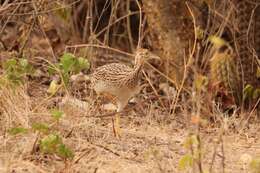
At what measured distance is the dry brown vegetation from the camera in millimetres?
5242

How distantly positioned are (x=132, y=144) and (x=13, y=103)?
3.22 ft

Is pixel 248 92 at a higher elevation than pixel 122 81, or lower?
lower

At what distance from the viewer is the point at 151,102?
7.29 metres

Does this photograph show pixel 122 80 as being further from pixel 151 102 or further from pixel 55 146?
pixel 55 146

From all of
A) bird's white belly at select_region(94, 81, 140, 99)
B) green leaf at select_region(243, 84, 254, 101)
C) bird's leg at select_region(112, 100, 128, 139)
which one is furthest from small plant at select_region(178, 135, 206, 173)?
green leaf at select_region(243, 84, 254, 101)

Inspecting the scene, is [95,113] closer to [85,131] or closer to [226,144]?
[85,131]

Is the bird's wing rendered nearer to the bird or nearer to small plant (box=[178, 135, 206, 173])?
the bird

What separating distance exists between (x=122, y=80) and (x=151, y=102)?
2.98ft

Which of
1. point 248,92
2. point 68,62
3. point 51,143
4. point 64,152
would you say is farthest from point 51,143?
point 248,92

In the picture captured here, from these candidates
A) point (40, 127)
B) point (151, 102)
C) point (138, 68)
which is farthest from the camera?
point (151, 102)

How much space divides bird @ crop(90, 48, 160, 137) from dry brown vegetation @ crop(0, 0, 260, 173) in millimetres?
172

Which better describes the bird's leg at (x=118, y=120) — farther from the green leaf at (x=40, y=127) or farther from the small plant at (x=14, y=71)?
the green leaf at (x=40, y=127)

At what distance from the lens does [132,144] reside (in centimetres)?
597

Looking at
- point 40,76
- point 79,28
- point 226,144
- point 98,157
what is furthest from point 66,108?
point 79,28
